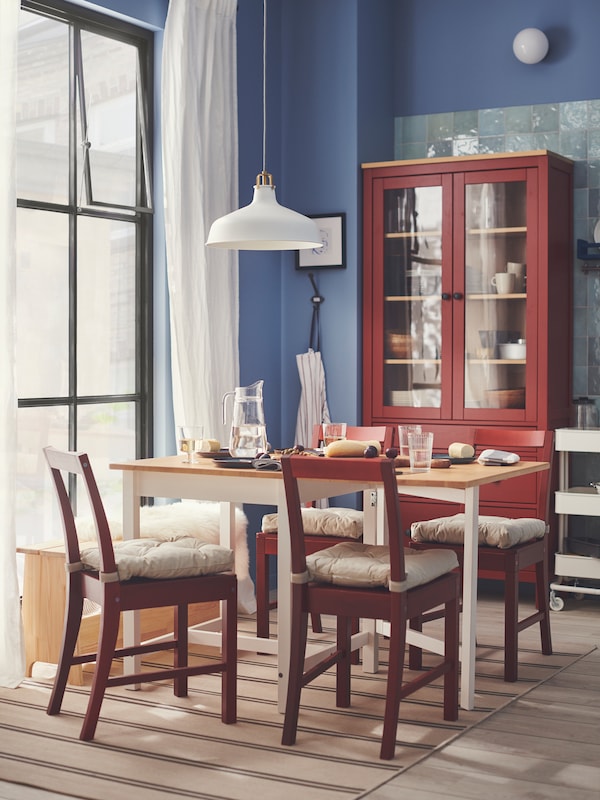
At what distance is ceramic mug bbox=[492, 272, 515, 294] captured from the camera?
5.07m

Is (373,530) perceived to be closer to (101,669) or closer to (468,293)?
(101,669)

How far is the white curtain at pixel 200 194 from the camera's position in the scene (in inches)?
187

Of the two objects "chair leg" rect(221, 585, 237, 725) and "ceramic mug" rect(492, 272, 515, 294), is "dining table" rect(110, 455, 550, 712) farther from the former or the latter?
"ceramic mug" rect(492, 272, 515, 294)

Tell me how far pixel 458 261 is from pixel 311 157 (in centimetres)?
95

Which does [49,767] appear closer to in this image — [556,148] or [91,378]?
[91,378]

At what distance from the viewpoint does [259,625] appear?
13.5 feet

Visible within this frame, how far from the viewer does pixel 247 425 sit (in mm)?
3783

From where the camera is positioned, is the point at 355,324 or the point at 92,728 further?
the point at 355,324

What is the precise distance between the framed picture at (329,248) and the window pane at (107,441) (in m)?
1.22

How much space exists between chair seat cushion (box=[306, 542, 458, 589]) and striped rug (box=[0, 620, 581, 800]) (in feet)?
1.50

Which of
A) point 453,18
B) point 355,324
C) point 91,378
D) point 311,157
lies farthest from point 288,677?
point 453,18

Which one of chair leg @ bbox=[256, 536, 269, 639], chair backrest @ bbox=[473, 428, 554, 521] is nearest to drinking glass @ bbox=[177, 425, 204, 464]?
chair leg @ bbox=[256, 536, 269, 639]

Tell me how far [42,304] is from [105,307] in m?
0.37

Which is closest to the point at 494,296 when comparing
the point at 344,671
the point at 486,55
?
the point at 486,55
